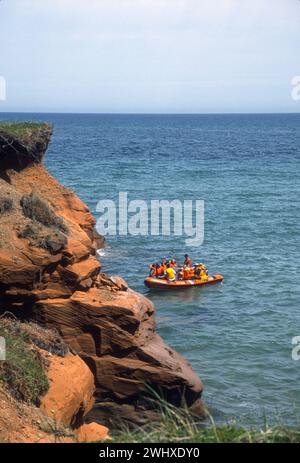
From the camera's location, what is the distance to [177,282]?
30250mm

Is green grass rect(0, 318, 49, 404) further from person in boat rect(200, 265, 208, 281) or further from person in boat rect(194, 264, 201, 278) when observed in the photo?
person in boat rect(194, 264, 201, 278)

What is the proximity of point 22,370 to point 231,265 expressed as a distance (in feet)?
62.7

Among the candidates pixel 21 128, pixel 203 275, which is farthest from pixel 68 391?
pixel 203 275

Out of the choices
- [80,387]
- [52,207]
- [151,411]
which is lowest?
[151,411]

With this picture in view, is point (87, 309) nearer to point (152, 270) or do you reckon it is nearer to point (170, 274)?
point (170, 274)

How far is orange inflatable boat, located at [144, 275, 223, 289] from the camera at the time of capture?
2981cm

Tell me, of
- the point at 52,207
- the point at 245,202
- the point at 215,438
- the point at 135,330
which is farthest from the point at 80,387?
the point at 245,202

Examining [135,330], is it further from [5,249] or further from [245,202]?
[245,202]

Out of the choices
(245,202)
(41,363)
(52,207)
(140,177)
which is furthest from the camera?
(140,177)

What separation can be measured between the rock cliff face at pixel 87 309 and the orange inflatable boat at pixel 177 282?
10.3 metres

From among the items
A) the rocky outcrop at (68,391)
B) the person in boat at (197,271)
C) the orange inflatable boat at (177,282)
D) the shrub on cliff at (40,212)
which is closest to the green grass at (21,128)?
the shrub on cliff at (40,212)

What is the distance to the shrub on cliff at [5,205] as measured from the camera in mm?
17859

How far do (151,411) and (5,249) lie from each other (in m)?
5.49
